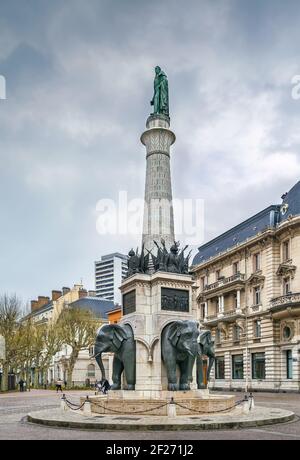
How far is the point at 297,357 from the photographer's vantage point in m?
46.9

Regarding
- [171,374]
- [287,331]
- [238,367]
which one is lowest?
[238,367]

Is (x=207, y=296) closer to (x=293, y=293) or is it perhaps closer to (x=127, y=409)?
(x=293, y=293)

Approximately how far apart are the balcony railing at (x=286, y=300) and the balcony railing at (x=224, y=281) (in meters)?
6.49

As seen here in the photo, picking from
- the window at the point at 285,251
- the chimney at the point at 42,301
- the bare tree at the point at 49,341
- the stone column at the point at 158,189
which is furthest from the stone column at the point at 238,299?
the chimney at the point at 42,301

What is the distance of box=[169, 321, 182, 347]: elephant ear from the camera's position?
2197 cm

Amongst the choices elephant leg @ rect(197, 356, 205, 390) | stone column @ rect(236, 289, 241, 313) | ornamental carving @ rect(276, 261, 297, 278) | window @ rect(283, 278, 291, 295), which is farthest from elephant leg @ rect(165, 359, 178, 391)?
stone column @ rect(236, 289, 241, 313)

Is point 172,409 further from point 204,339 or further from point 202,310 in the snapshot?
point 202,310

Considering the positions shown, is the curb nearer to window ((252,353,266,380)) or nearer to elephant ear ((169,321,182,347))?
elephant ear ((169,321,182,347))

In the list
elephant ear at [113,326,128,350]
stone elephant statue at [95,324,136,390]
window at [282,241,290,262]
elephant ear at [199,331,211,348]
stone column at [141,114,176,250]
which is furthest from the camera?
window at [282,241,290,262]

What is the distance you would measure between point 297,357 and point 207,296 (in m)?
17.5

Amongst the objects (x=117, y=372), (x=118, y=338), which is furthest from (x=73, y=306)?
(x=118, y=338)

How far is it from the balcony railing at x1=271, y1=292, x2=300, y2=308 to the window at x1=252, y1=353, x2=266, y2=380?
615 centimetres

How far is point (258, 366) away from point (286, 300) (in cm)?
893

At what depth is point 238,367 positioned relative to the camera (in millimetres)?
56594
